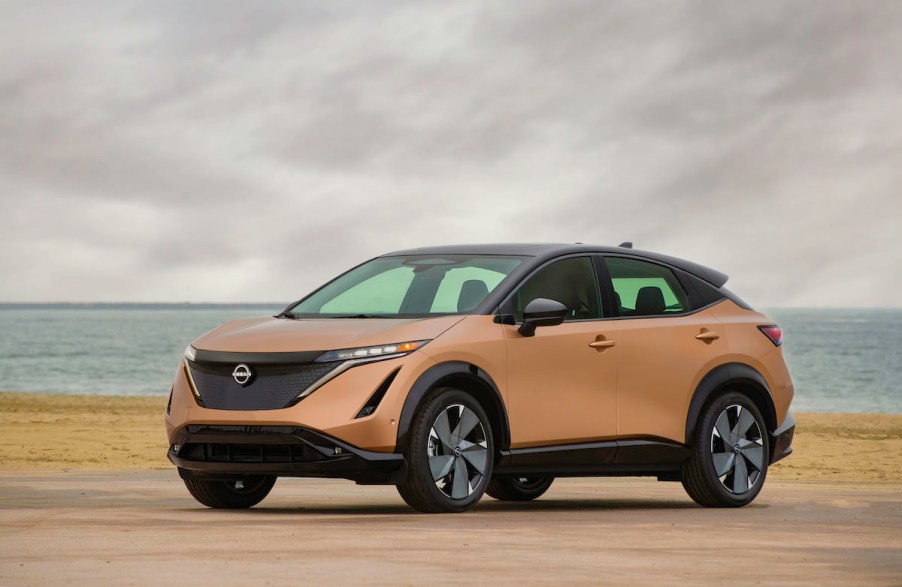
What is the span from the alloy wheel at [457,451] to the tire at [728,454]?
208cm

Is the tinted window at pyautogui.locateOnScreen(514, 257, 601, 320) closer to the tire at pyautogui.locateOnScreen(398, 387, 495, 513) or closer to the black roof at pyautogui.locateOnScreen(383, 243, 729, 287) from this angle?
the black roof at pyautogui.locateOnScreen(383, 243, 729, 287)

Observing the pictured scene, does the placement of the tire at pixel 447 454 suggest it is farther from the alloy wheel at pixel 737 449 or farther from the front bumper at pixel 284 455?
the alloy wheel at pixel 737 449

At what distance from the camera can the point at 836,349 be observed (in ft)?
342

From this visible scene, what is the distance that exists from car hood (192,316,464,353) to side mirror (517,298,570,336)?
1.50 feet

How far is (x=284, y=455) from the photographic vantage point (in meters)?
10.7

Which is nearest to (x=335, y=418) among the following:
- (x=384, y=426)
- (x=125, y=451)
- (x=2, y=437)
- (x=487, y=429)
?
(x=384, y=426)

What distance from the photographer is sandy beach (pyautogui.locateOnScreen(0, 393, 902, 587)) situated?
8.01 meters

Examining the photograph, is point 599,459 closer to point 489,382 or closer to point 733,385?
point 489,382

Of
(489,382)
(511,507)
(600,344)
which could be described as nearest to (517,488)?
(511,507)

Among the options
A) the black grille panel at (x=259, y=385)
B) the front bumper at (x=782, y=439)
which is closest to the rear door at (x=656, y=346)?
the front bumper at (x=782, y=439)

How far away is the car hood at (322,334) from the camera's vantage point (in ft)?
35.1

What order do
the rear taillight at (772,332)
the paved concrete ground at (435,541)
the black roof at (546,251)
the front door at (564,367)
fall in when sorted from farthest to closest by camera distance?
the rear taillight at (772,332)
the black roof at (546,251)
the front door at (564,367)
the paved concrete ground at (435,541)

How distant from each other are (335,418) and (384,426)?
315mm

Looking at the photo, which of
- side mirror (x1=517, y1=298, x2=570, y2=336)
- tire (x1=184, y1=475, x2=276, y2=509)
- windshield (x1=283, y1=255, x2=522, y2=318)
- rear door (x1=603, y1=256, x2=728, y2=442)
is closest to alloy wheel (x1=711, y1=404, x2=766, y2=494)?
rear door (x1=603, y1=256, x2=728, y2=442)
